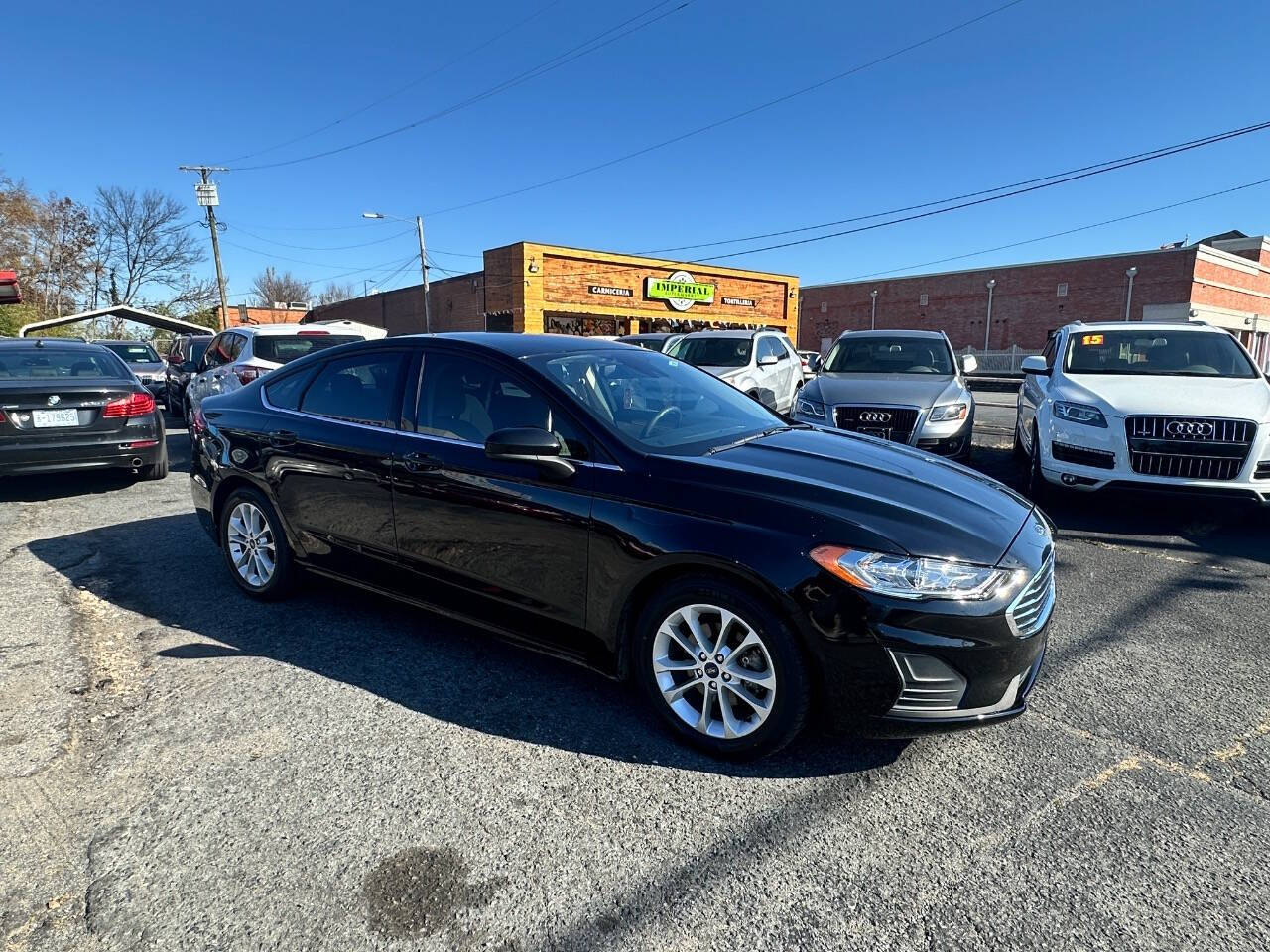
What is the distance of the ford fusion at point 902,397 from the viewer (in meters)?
7.22

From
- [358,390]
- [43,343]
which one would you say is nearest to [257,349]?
[43,343]

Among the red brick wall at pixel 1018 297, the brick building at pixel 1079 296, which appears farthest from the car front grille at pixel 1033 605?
the red brick wall at pixel 1018 297

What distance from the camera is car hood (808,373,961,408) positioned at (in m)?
7.39

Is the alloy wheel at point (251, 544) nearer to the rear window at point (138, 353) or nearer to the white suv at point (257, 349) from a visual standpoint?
the white suv at point (257, 349)

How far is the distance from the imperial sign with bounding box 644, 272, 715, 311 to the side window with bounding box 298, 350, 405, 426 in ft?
109

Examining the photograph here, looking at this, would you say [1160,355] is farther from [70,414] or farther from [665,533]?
[70,414]

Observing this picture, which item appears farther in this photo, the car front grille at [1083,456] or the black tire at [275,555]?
the car front grille at [1083,456]

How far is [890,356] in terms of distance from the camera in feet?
→ 29.8

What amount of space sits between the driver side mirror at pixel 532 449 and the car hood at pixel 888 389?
5143mm

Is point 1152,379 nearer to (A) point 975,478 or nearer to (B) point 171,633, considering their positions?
(A) point 975,478

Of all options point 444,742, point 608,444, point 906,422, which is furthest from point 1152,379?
point 444,742

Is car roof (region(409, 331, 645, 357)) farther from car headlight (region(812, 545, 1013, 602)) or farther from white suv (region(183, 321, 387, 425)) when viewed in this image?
white suv (region(183, 321, 387, 425))

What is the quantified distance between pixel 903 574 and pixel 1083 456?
4587 millimetres

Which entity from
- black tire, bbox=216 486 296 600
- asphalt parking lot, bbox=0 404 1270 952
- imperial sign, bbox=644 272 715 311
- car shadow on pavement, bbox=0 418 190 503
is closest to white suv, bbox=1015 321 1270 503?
asphalt parking lot, bbox=0 404 1270 952
